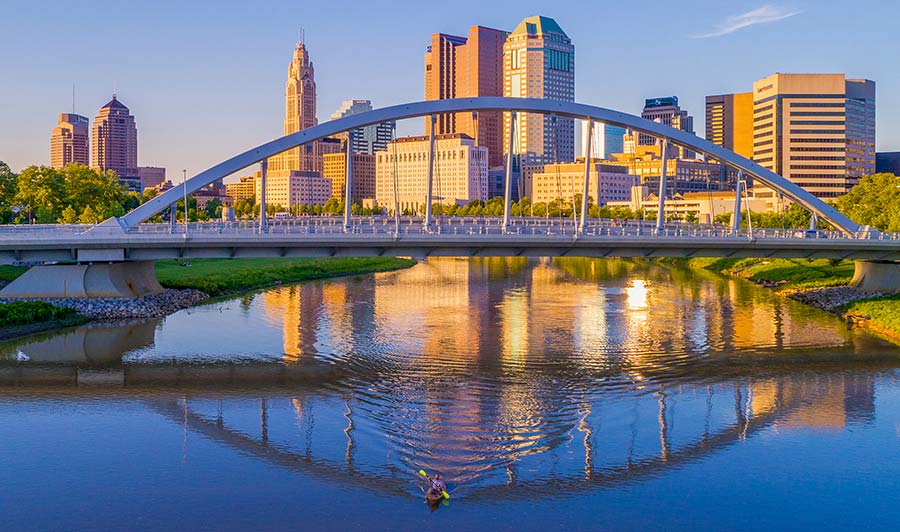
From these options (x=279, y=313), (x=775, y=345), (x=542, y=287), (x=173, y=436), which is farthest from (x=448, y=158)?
(x=173, y=436)

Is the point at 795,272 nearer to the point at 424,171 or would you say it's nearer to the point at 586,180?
the point at 586,180

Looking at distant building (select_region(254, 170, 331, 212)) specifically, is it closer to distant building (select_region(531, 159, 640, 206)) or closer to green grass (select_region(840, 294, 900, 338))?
distant building (select_region(531, 159, 640, 206))

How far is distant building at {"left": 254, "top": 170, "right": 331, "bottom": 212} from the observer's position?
17512 cm

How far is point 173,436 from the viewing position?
26.5 m

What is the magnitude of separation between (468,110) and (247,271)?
2781 centimetres

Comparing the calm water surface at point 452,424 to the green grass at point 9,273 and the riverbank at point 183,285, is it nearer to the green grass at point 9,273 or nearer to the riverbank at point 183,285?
the riverbank at point 183,285

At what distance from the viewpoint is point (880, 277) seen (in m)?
54.5

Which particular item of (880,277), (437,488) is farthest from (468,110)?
(437,488)

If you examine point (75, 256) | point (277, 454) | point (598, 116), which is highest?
point (598, 116)

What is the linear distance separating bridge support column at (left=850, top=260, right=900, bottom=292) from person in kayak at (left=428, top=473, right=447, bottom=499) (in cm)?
4181

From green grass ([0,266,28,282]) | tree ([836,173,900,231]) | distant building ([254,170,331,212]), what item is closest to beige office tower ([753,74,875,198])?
tree ([836,173,900,231])

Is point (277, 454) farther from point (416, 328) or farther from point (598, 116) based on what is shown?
point (598, 116)

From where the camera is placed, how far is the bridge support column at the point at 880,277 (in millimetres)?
54062

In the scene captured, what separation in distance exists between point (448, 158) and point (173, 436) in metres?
142
